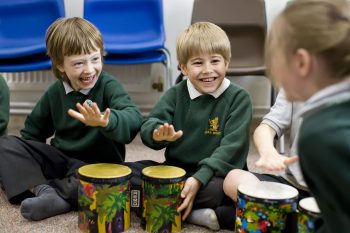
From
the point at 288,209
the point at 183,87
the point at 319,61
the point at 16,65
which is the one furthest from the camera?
the point at 16,65

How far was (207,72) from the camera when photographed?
127 centimetres

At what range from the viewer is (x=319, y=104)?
64cm

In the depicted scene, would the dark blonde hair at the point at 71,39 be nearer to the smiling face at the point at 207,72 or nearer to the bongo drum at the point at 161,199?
the smiling face at the point at 207,72

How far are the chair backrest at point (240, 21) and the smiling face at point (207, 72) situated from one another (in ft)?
3.24

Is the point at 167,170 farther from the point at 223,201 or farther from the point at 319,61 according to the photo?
the point at 319,61

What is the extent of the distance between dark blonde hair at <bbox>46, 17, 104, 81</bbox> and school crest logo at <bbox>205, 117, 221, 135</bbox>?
0.43m

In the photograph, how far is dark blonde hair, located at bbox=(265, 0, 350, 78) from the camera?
0.61 m

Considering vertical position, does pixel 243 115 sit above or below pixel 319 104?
below

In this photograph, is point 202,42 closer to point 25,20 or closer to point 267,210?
point 267,210

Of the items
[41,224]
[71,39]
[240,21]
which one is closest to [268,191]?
[41,224]

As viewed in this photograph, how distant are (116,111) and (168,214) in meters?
0.33

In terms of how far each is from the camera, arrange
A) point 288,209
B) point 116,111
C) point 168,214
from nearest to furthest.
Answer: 1. point 288,209
2. point 168,214
3. point 116,111

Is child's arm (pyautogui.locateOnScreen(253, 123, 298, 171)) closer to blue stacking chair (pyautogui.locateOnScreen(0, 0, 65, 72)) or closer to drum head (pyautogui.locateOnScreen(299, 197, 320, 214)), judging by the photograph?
drum head (pyautogui.locateOnScreen(299, 197, 320, 214))

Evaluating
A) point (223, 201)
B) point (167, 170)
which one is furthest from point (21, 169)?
point (223, 201)
